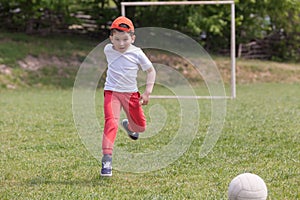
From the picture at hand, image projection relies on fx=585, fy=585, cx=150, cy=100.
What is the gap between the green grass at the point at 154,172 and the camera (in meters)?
5.70

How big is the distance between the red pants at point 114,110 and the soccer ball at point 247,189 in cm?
197

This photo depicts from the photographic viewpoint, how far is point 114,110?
21.3 feet

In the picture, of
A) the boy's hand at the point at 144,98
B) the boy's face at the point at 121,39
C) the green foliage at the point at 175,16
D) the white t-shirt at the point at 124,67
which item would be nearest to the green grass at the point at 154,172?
the boy's hand at the point at 144,98

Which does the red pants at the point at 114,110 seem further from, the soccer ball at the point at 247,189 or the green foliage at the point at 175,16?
the green foliage at the point at 175,16

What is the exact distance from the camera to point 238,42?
2983cm

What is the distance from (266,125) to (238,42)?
19.5 m

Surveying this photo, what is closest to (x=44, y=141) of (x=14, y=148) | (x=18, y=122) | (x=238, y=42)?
(x=14, y=148)

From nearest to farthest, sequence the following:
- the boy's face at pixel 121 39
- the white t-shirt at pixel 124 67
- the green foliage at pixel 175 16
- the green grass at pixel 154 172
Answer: the green grass at pixel 154 172 → the boy's face at pixel 121 39 → the white t-shirt at pixel 124 67 → the green foliage at pixel 175 16

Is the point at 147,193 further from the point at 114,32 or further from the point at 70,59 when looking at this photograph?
the point at 70,59

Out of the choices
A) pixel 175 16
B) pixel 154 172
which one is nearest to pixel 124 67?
pixel 154 172

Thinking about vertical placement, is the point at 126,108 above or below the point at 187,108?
above

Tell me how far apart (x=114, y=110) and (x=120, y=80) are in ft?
1.13

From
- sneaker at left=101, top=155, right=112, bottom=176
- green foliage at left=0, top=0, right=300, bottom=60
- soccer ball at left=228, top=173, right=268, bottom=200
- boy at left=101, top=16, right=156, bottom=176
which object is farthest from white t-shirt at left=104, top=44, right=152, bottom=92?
green foliage at left=0, top=0, right=300, bottom=60

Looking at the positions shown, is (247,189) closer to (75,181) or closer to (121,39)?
(75,181)
